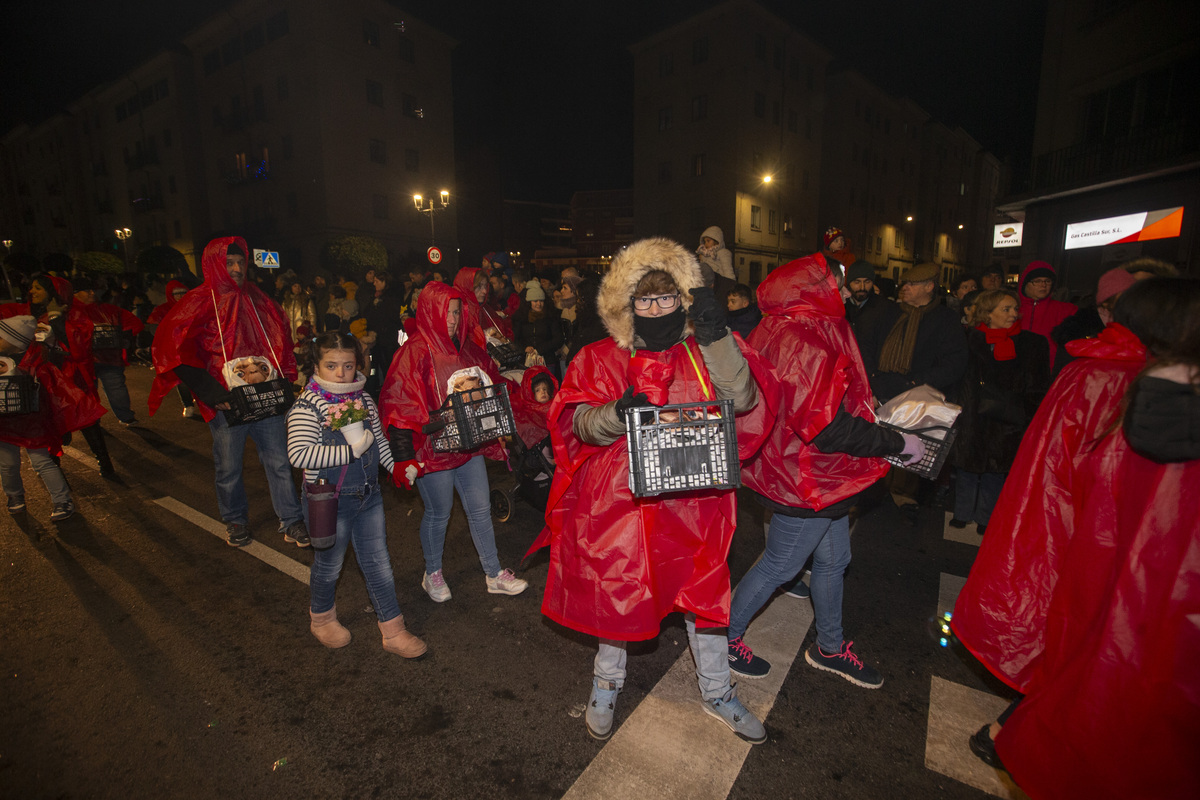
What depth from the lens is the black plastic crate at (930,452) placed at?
8.53 feet

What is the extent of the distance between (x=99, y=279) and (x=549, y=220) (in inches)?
3397

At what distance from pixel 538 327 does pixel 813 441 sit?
17.5ft

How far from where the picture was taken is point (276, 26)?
32750 millimetres

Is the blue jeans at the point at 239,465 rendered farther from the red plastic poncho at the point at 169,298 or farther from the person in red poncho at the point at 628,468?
the red plastic poncho at the point at 169,298

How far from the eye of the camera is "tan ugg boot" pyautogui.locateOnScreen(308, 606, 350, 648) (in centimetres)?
334

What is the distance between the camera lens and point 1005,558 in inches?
89.7

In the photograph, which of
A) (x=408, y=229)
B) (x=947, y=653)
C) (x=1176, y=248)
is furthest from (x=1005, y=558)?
(x=408, y=229)

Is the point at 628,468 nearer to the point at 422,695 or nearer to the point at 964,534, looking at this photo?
the point at 422,695

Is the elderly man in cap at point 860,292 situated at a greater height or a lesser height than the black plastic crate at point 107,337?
greater

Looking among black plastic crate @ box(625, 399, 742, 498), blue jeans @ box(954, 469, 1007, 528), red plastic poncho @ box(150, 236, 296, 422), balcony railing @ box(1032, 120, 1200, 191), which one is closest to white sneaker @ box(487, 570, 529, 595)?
black plastic crate @ box(625, 399, 742, 498)

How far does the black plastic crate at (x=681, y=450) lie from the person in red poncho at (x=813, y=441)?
2.02ft

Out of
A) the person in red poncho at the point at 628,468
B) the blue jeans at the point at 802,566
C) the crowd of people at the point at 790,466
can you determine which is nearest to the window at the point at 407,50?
the crowd of people at the point at 790,466

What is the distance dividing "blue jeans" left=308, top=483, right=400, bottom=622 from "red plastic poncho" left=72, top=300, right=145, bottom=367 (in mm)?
7193

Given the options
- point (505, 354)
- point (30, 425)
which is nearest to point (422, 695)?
point (505, 354)
